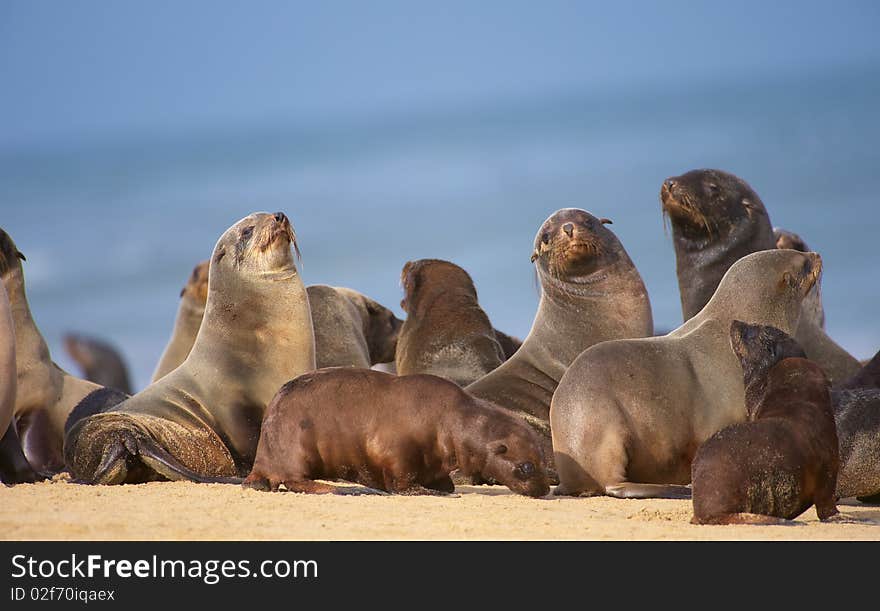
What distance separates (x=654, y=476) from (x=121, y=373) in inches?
362

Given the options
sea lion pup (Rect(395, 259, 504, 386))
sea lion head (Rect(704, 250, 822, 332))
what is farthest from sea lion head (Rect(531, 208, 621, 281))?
sea lion head (Rect(704, 250, 822, 332))

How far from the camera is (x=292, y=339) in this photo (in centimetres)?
1027

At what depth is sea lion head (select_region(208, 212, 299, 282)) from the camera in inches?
411

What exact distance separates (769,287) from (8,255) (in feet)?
19.5

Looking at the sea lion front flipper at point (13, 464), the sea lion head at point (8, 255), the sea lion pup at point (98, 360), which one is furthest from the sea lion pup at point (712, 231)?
the sea lion pup at point (98, 360)

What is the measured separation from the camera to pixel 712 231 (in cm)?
1245

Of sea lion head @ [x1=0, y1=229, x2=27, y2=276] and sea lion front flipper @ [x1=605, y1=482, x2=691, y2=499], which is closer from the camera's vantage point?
sea lion front flipper @ [x1=605, y1=482, x2=691, y2=499]

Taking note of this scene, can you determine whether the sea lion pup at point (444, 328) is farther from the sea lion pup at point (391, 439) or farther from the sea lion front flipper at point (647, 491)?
the sea lion pup at point (391, 439)

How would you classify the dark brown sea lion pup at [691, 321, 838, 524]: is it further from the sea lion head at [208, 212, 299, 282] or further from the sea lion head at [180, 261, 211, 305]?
the sea lion head at [180, 261, 211, 305]

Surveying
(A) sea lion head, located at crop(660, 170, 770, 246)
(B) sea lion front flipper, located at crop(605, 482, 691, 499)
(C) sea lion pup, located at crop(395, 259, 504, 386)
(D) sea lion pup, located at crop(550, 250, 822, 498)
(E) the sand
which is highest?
(A) sea lion head, located at crop(660, 170, 770, 246)

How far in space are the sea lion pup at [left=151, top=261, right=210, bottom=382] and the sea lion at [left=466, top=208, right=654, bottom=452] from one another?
12.7 feet

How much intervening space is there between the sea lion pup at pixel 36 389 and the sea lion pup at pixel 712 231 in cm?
499

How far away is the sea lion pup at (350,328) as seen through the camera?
12.4m

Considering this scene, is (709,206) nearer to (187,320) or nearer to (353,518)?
(187,320)
